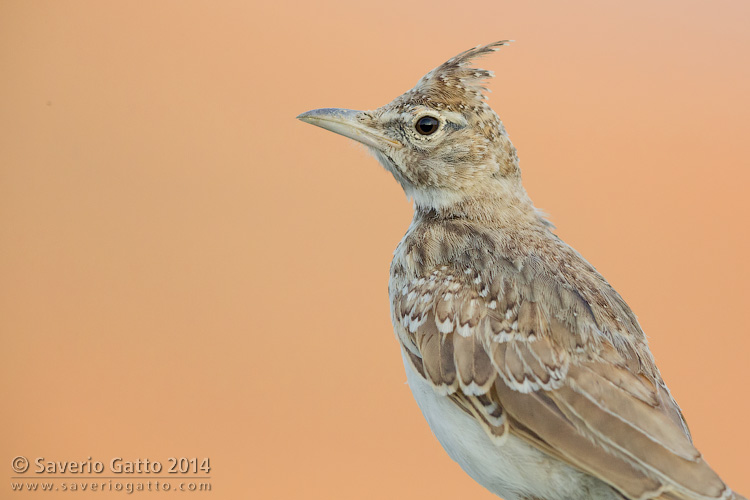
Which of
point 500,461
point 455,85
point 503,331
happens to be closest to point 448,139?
point 455,85

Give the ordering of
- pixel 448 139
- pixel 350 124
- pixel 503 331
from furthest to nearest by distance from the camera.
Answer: pixel 350 124 → pixel 448 139 → pixel 503 331

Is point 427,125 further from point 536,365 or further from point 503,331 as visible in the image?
point 536,365

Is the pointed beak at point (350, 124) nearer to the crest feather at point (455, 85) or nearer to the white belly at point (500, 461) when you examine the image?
the crest feather at point (455, 85)

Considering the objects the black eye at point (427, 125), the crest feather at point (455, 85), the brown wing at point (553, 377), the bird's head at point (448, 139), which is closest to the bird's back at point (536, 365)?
the brown wing at point (553, 377)

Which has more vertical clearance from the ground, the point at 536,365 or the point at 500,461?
the point at 536,365

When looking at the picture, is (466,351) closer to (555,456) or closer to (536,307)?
(536,307)

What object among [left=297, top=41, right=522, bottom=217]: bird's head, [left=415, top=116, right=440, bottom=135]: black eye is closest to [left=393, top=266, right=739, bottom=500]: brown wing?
[left=297, top=41, right=522, bottom=217]: bird's head
